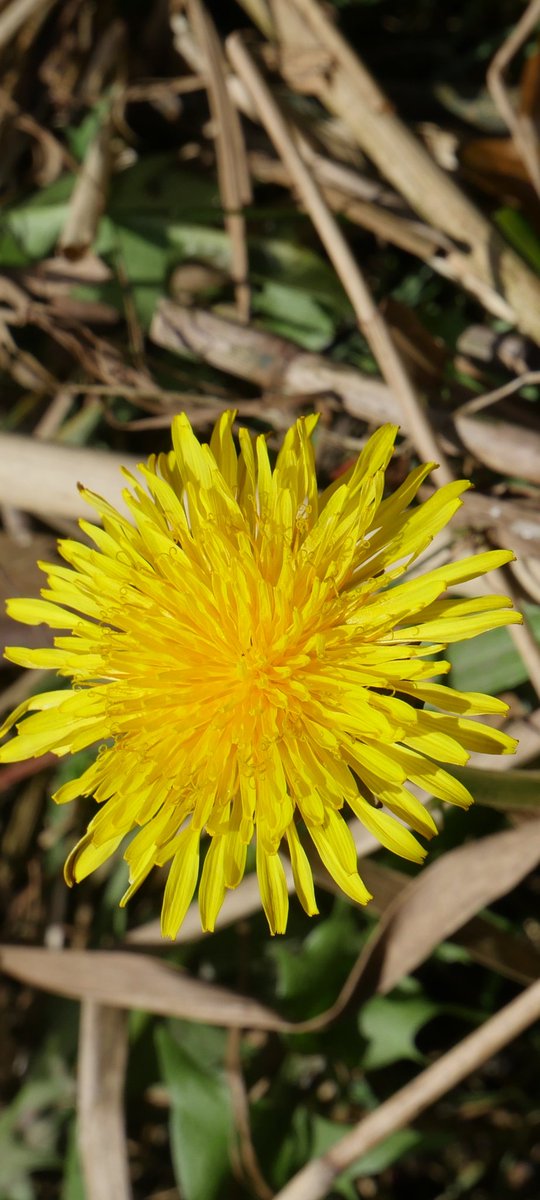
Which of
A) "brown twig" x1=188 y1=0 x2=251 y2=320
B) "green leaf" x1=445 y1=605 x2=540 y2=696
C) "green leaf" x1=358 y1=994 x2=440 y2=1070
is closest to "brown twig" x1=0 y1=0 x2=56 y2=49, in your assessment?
"brown twig" x1=188 y1=0 x2=251 y2=320

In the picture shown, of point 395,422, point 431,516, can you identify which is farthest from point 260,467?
point 395,422

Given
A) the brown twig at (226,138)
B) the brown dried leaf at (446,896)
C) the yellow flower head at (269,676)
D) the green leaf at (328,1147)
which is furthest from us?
the brown twig at (226,138)

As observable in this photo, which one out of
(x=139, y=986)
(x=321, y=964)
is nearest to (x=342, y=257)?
(x=321, y=964)

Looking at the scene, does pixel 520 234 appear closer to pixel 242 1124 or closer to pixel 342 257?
pixel 342 257

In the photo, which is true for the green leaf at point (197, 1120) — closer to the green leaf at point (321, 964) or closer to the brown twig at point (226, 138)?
the green leaf at point (321, 964)

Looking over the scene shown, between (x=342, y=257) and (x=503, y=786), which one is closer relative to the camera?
(x=503, y=786)

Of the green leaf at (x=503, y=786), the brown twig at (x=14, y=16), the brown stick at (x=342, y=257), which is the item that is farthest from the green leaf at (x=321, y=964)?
the brown twig at (x=14, y=16)
